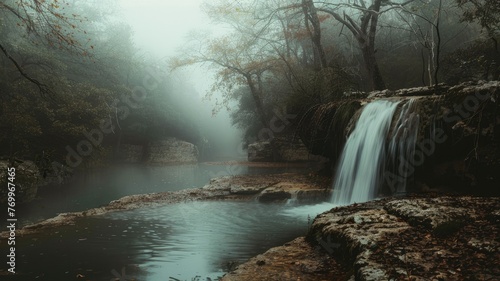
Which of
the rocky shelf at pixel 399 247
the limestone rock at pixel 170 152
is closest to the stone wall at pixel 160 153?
the limestone rock at pixel 170 152

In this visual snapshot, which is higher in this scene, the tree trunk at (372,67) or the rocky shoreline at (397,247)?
the tree trunk at (372,67)

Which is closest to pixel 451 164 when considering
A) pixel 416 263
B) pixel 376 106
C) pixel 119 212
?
pixel 376 106

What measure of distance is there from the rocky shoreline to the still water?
99 cm

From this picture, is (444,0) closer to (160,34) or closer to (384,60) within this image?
(384,60)

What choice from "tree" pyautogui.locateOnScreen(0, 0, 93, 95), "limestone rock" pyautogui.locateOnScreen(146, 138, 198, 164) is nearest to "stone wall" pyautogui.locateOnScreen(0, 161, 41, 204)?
"tree" pyautogui.locateOnScreen(0, 0, 93, 95)

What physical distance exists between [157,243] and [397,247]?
3.96 m

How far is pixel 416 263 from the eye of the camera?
123 inches

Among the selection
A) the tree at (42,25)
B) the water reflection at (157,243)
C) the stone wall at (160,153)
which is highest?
the tree at (42,25)

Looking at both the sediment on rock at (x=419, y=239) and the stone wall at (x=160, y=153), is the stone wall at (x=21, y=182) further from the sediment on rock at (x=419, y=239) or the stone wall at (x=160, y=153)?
the stone wall at (x=160, y=153)

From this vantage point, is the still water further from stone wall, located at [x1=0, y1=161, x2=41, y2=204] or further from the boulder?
the boulder

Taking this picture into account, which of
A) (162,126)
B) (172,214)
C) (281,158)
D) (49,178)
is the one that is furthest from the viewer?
(162,126)

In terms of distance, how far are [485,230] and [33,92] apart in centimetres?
1801

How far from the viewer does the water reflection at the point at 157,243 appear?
463 cm

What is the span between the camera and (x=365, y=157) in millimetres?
9164
